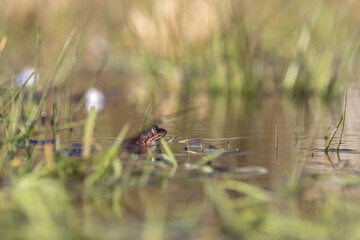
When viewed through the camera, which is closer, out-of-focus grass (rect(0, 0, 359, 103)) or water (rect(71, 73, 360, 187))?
water (rect(71, 73, 360, 187))

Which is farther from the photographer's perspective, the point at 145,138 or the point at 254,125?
the point at 254,125

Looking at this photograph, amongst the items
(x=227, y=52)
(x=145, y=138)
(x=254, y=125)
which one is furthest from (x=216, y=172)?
(x=227, y=52)

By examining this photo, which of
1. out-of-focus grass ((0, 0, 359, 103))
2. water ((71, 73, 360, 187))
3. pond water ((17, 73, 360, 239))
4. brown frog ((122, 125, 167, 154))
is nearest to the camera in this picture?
pond water ((17, 73, 360, 239))

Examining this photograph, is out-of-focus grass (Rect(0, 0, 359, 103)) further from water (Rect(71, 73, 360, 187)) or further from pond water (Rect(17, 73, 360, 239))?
pond water (Rect(17, 73, 360, 239))

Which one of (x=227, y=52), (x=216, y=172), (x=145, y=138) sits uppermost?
(x=227, y=52)

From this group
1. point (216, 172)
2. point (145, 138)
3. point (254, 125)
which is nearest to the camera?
point (216, 172)

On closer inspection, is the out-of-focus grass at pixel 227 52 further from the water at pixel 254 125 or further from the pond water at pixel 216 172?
the pond water at pixel 216 172

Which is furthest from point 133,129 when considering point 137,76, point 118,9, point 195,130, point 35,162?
point 118,9

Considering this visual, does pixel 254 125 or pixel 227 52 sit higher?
pixel 227 52

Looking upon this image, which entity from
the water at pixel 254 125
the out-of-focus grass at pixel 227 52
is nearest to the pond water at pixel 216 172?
the water at pixel 254 125

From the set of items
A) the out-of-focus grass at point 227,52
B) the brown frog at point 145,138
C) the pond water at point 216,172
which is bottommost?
the pond water at point 216,172

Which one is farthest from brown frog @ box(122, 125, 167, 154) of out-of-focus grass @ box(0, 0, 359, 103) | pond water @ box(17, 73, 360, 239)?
out-of-focus grass @ box(0, 0, 359, 103)

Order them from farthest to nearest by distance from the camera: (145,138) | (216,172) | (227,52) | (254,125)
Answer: (227,52) < (254,125) < (145,138) < (216,172)

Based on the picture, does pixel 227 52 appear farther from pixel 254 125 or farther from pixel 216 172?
pixel 216 172
